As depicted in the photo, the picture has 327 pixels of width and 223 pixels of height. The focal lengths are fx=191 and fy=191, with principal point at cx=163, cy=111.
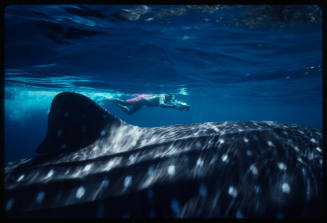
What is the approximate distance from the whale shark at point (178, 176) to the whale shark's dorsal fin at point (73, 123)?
42mm

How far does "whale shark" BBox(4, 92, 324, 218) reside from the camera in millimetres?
3074

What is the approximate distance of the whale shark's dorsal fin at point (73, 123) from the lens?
14.1 ft

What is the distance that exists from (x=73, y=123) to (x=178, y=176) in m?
2.76

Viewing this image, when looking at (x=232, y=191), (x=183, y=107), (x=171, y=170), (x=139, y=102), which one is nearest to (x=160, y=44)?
(x=183, y=107)

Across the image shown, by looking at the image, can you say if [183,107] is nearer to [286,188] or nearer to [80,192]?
[286,188]

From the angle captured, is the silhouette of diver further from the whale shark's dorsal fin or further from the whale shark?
the whale shark

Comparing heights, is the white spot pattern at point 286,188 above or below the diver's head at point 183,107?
above

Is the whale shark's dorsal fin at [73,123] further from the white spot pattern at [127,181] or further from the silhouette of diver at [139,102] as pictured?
the silhouette of diver at [139,102]

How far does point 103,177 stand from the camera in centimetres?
347

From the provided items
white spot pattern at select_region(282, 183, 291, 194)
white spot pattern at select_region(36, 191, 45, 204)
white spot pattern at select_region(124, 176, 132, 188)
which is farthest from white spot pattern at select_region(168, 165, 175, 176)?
white spot pattern at select_region(36, 191, 45, 204)

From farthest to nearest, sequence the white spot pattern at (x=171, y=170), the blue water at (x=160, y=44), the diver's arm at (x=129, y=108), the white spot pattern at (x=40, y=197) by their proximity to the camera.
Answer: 1. the diver's arm at (x=129, y=108)
2. the blue water at (x=160, y=44)
3. the white spot pattern at (x=171, y=170)
4. the white spot pattern at (x=40, y=197)

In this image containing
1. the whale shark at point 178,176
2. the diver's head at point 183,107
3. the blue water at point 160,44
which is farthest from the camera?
the diver's head at point 183,107

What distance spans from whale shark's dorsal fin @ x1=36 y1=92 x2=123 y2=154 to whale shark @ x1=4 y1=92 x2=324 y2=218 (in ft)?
0.14

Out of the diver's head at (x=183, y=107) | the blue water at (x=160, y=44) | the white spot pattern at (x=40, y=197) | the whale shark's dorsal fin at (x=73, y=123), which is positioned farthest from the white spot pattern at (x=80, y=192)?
the diver's head at (x=183, y=107)
